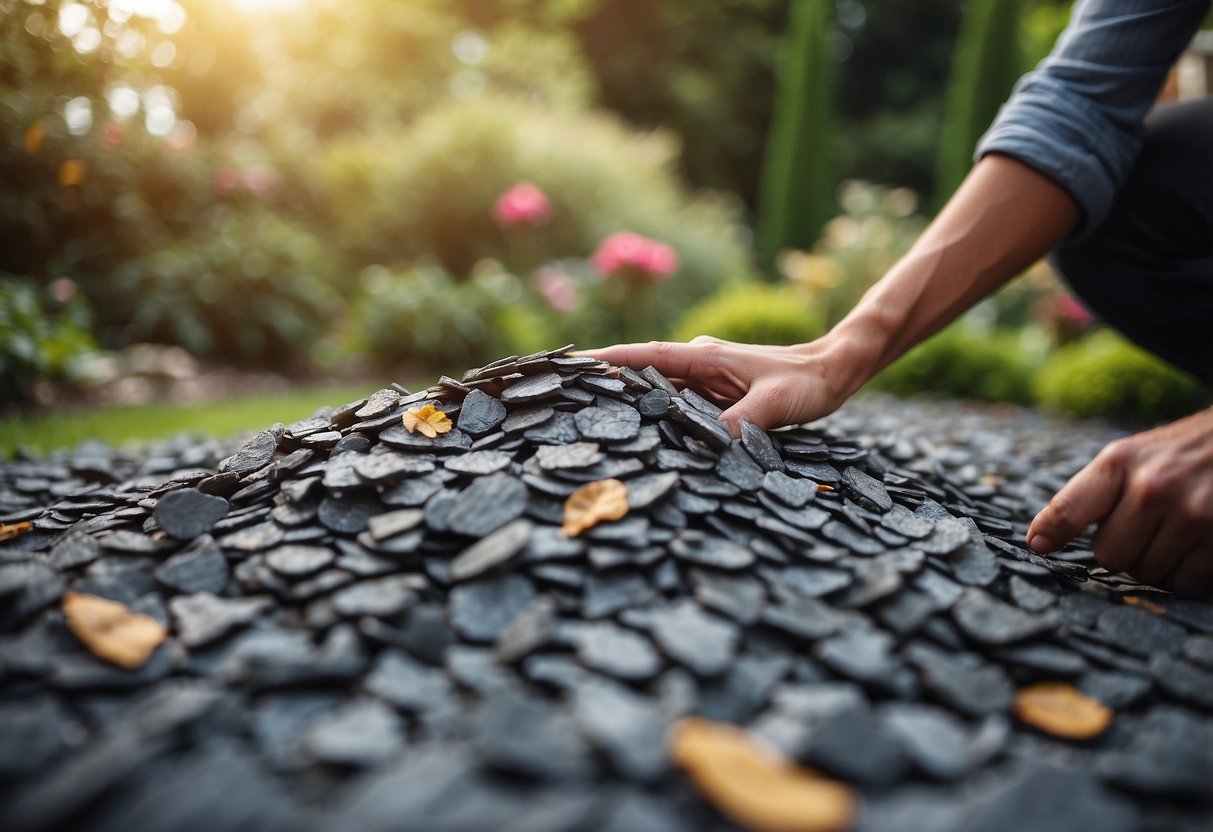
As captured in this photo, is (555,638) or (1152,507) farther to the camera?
(1152,507)

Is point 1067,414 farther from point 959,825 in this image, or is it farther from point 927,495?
point 959,825

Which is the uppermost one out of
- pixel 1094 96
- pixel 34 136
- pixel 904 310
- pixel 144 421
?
pixel 34 136

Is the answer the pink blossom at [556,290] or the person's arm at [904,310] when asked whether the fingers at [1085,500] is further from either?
the pink blossom at [556,290]

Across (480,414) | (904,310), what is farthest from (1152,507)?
(480,414)

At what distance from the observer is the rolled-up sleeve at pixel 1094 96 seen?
1679 mm

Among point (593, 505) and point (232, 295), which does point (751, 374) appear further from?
point (232, 295)

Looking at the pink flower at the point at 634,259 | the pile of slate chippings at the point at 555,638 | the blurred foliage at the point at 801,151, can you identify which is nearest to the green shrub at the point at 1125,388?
the pink flower at the point at 634,259

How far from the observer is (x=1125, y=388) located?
3516 mm

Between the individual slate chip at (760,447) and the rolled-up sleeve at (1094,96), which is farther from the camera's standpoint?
the rolled-up sleeve at (1094,96)

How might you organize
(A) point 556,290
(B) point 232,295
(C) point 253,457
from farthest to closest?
(A) point 556,290 < (B) point 232,295 < (C) point 253,457

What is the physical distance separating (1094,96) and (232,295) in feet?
15.9

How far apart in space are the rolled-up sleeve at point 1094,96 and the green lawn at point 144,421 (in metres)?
2.68

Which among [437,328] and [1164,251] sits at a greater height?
[1164,251]

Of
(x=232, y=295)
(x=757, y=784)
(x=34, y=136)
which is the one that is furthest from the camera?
(x=232, y=295)
